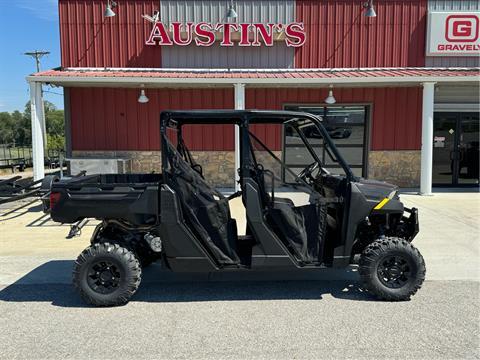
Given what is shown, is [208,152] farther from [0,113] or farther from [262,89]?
[0,113]

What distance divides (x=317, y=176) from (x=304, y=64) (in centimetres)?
828

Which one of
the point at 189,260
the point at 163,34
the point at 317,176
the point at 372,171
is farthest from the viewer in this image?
the point at 372,171

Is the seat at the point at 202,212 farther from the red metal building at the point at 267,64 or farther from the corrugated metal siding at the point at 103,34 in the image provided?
the corrugated metal siding at the point at 103,34

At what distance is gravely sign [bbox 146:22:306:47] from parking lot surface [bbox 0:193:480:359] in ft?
25.5

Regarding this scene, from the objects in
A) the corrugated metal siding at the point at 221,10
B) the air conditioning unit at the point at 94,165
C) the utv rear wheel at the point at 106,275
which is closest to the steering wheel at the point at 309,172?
the utv rear wheel at the point at 106,275

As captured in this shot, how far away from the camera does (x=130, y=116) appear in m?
12.0

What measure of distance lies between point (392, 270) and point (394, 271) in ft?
0.08

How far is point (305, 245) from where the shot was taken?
13.6ft

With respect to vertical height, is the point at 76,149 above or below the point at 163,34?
below

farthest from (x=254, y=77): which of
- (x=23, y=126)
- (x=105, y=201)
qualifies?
(x=23, y=126)

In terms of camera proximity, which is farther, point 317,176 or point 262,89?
point 262,89

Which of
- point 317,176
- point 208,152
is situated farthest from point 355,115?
point 317,176

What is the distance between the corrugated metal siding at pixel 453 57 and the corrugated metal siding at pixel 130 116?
20.2ft

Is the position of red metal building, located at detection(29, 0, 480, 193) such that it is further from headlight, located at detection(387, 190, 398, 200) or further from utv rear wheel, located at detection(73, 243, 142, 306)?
utv rear wheel, located at detection(73, 243, 142, 306)
